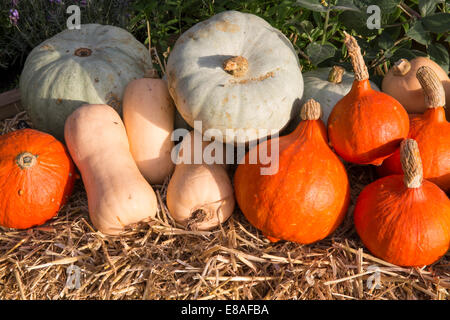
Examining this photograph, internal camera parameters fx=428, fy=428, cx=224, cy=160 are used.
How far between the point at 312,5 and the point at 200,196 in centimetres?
125

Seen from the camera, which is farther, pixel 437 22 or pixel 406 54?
pixel 406 54

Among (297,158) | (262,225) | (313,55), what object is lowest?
(262,225)

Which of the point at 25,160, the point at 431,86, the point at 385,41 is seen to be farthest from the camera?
the point at 385,41

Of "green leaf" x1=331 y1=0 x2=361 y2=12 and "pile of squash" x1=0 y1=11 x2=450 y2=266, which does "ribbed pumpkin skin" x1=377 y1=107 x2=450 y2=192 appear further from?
"green leaf" x1=331 y1=0 x2=361 y2=12

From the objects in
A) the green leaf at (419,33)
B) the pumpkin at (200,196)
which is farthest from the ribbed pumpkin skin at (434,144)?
the pumpkin at (200,196)

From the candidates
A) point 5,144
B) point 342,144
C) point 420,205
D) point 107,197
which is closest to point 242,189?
point 342,144

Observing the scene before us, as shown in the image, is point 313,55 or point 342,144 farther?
point 313,55

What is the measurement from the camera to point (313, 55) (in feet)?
8.34

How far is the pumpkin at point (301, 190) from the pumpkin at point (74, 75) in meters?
1.12

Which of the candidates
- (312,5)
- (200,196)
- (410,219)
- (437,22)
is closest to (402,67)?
(437,22)

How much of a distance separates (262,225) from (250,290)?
1.09ft

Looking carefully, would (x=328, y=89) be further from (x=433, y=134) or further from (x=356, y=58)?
(x=433, y=134)

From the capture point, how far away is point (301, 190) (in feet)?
6.69
